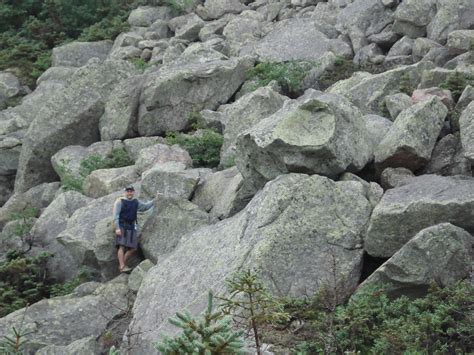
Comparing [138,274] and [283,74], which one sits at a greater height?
[138,274]

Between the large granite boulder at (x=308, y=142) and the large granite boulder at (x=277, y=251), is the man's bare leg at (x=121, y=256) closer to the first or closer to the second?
the large granite boulder at (x=277, y=251)

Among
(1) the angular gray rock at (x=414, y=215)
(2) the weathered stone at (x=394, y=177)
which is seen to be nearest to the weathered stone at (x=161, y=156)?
(2) the weathered stone at (x=394, y=177)

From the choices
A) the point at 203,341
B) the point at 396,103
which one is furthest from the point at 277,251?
the point at 396,103

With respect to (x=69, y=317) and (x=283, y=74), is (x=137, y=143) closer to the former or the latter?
(x=283, y=74)

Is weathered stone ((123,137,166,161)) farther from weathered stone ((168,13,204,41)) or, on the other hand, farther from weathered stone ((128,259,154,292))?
weathered stone ((168,13,204,41))

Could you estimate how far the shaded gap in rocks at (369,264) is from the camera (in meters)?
12.4

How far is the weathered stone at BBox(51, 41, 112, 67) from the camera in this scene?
105 feet

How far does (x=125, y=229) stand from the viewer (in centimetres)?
1546

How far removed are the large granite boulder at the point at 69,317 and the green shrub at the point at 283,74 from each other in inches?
416

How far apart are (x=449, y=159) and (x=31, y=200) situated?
12.2 meters

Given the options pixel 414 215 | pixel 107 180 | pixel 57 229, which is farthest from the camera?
A: pixel 107 180

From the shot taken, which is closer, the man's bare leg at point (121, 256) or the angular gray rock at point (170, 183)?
the man's bare leg at point (121, 256)

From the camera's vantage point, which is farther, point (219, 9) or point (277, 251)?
point (219, 9)

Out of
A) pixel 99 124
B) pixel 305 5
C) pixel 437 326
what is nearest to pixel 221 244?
pixel 437 326
